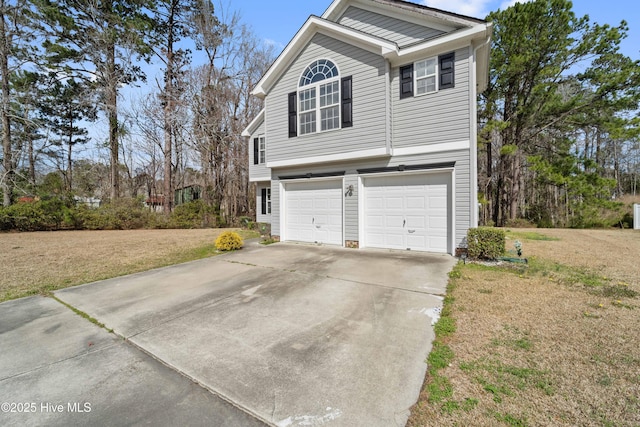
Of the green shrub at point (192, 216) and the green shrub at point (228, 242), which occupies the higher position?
the green shrub at point (192, 216)

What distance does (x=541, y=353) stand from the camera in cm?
291

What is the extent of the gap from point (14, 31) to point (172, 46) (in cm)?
825

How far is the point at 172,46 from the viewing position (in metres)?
20.1

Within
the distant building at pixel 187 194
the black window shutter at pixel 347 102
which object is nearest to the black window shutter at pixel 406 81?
the black window shutter at pixel 347 102

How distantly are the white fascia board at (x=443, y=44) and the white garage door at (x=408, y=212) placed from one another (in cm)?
357

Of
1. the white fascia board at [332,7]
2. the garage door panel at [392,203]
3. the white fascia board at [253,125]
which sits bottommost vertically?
the garage door panel at [392,203]

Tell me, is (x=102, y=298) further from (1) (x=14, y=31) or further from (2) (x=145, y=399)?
(1) (x=14, y=31)

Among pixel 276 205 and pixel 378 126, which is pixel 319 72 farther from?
pixel 276 205

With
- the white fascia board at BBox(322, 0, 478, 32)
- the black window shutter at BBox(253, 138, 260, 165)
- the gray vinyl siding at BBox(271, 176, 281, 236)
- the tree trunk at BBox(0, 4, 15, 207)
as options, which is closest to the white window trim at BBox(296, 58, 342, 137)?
the gray vinyl siding at BBox(271, 176, 281, 236)

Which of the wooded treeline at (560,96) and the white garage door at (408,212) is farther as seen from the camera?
the wooded treeline at (560,96)

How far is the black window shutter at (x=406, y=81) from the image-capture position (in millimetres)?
8289

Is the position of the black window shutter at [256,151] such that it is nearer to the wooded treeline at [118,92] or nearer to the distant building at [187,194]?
the wooded treeline at [118,92]

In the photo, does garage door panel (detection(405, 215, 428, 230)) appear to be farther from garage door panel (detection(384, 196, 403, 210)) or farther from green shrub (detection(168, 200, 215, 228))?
green shrub (detection(168, 200, 215, 228))

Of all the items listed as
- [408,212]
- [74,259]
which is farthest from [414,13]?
[74,259]
